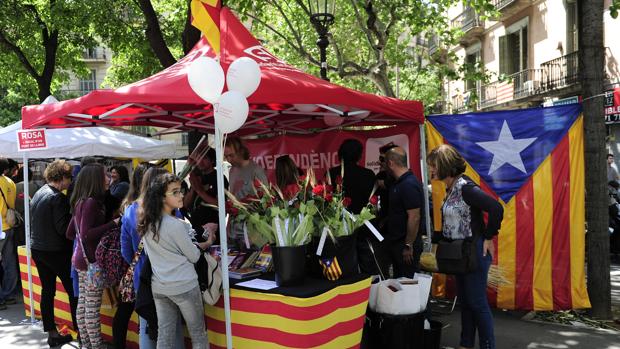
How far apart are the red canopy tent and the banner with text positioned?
0.23 m

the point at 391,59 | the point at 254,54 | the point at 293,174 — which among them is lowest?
the point at 293,174

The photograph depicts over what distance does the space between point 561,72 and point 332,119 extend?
44.5 ft

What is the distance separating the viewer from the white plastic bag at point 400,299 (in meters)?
4.14

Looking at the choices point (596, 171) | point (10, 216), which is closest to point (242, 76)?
point (596, 171)

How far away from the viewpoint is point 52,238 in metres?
5.16

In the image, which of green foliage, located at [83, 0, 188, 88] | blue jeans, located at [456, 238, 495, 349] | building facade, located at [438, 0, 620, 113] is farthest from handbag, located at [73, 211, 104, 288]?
building facade, located at [438, 0, 620, 113]

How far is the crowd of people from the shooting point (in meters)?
3.72

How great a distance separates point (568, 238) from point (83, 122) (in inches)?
209

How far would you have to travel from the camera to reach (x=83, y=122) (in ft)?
19.1

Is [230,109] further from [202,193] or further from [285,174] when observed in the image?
[202,193]

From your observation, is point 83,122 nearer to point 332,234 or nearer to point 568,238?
point 332,234

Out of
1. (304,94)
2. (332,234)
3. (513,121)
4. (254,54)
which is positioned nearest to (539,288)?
(513,121)

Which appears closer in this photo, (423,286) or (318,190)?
(318,190)

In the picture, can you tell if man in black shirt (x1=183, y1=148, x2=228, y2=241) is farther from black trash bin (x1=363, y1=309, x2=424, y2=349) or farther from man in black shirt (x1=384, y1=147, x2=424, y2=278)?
black trash bin (x1=363, y1=309, x2=424, y2=349)
